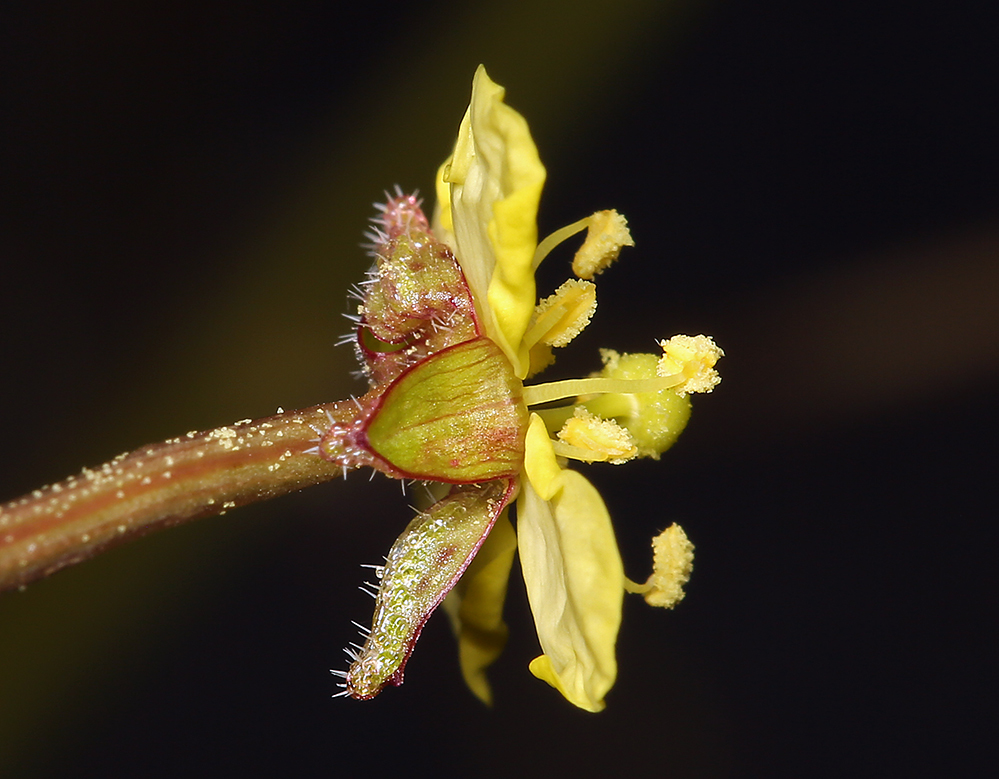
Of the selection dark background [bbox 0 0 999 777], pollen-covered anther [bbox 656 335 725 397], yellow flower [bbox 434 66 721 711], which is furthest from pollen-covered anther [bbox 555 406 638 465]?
dark background [bbox 0 0 999 777]

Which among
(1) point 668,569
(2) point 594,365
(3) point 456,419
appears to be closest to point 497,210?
(3) point 456,419

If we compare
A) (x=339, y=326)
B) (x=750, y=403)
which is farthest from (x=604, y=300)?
(x=339, y=326)

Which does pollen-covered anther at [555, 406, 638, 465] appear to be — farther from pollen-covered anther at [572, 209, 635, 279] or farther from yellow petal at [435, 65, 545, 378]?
pollen-covered anther at [572, 209, 635, 279]

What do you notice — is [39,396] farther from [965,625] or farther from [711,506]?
[965,625]

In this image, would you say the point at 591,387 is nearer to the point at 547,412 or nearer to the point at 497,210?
the point at 547,412

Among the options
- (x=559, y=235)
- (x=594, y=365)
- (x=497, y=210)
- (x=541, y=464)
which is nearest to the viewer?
(x=497, y=210)
